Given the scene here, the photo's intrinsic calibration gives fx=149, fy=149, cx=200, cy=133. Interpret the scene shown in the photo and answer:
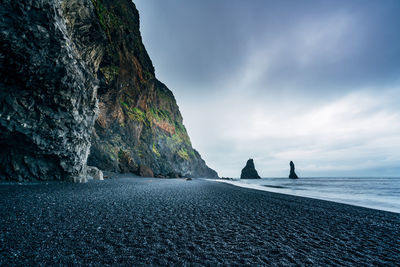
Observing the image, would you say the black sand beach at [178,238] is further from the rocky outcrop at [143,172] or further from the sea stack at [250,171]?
the sea stack at [250,171]

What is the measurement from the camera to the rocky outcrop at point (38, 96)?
22.4ft

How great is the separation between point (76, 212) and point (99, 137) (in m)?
21.0

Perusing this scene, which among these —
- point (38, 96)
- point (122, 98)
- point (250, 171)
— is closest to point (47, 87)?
point (38, 96)

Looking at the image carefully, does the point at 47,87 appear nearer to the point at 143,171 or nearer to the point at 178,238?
the point at 178,238

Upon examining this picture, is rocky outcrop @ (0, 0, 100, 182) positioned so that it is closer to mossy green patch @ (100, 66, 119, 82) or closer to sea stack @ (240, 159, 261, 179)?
mossy green patch @ (100, 66, 119, 82)

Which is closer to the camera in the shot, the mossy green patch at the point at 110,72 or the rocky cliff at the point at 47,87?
the rocky cliff at the point at 47,87

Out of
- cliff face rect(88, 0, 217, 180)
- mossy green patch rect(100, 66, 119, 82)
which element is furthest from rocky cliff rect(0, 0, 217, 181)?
mossy green patch rect(100, 66, 119, 82)

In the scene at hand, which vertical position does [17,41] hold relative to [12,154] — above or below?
above

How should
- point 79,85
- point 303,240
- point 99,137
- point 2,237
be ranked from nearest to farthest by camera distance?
point 2,237, point 303,240, point 79,85, point 99,137

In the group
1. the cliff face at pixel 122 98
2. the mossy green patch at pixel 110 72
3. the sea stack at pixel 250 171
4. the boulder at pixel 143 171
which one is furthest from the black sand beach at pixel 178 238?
the sea stack at pixel 250 171

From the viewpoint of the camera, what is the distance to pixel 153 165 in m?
34.3

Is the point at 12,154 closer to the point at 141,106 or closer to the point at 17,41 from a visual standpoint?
the point at 17,41

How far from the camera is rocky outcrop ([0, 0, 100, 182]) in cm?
684

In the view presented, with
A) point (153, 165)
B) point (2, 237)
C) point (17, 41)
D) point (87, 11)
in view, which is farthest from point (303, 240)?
point (153, 165)
